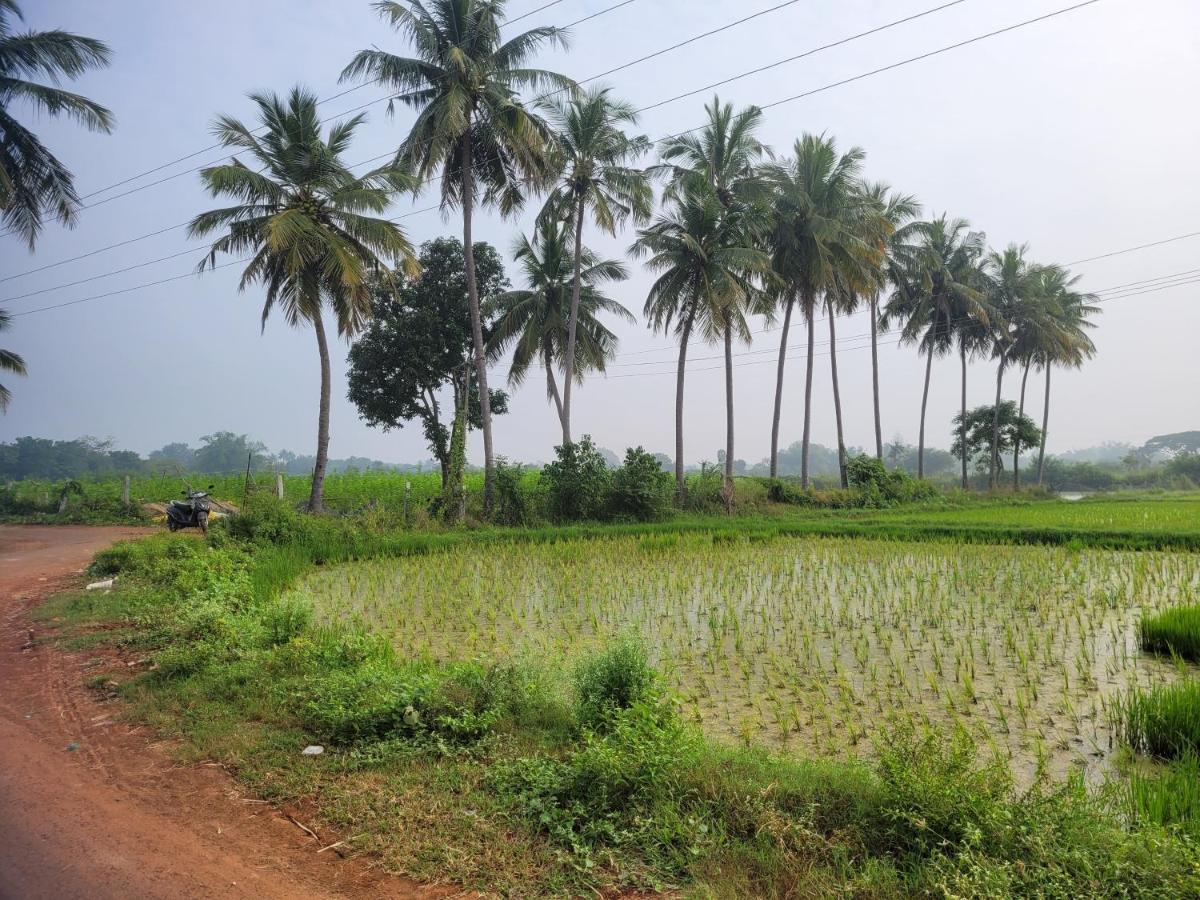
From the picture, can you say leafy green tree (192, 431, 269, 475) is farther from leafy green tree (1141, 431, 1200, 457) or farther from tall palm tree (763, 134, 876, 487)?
leafy green tree (1141, 431, 1200, 457)

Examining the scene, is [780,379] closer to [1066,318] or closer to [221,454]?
[1066,318]

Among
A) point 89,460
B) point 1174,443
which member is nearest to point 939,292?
point 89,460

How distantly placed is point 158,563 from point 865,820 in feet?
32.8

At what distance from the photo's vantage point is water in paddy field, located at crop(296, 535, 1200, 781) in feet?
16.0

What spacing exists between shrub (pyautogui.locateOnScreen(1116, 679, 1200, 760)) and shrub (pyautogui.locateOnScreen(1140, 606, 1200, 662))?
239 cm

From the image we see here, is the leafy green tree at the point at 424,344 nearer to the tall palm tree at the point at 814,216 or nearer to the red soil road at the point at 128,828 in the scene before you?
the tall palm tree at the point at 814,216

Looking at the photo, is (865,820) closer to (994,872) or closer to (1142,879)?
(994,872)

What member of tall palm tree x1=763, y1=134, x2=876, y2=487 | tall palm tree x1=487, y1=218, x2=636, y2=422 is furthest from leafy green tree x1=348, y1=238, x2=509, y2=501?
tall palm tree x1=763, y1=134, x2=876, y2=487

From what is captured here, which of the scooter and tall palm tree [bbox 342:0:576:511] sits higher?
tall palm tree [bbox 342:0:576:511]

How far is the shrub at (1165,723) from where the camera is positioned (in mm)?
4117

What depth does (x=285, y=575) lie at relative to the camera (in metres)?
10.4

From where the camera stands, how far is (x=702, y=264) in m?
21.8

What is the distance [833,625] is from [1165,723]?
3.57 meters

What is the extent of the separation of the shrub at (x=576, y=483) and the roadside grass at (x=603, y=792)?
13.1m
